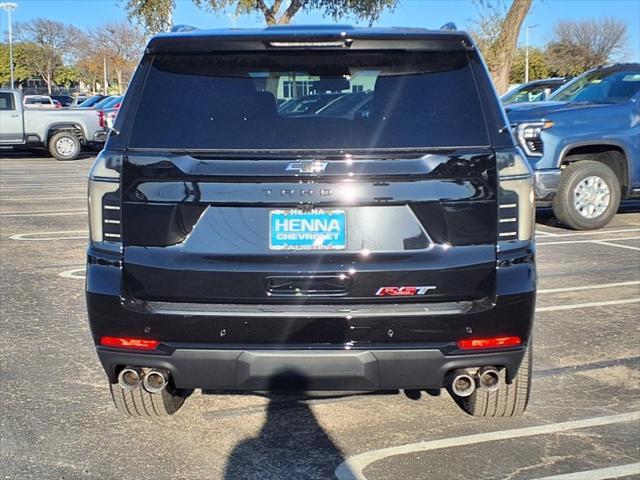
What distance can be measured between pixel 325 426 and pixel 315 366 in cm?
91

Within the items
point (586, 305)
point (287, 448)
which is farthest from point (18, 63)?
point (287, 448)

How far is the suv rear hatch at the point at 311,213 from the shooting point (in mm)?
3168

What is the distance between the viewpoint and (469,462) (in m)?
3.62

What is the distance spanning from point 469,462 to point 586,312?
114 inches

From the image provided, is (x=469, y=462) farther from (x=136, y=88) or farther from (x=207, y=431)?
(x=136, y=88)

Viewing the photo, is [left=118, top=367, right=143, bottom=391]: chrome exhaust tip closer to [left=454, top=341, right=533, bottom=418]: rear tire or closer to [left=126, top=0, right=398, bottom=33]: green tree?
Answer: [left=454, top=341, right=533, bottom=418]: rear tire

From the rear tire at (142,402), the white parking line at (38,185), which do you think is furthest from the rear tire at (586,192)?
the white parking line at (38,185)

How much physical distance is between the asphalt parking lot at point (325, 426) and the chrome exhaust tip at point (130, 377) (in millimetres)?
401

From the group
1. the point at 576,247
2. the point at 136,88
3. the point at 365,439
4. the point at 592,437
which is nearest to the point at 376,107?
the point at 136,88

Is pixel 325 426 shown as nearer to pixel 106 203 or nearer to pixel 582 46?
pixel 106 203

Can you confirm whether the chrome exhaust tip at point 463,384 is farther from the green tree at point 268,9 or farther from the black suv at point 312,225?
the green tree at point 268,9

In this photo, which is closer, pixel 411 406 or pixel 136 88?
pixel 136 88

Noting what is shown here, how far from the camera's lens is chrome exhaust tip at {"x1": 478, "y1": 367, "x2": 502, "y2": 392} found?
11.4 feet

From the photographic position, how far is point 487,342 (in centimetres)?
329
